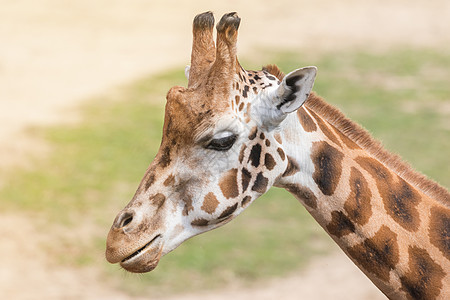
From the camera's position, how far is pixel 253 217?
1423cm

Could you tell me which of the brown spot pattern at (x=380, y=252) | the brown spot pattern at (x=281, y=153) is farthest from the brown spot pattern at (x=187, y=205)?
the brown spot pattern at (x=380, y=252)

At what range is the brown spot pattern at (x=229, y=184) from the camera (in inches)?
215

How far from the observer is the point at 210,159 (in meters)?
5.44

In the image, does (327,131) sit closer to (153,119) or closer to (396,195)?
(396,195)

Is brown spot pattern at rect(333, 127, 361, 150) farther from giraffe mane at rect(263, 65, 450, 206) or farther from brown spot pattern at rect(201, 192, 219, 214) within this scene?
brown spot pattern at rect(201, 192, 219, 214)

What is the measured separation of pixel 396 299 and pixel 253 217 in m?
8.70

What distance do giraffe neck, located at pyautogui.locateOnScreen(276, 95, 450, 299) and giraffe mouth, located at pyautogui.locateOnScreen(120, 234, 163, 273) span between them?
1.11 m

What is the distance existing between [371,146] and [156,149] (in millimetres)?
11710

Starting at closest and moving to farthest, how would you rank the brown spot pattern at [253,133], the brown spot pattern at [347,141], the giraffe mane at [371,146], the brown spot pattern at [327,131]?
the brown spot pattern at [253,133]
the brown spot pattern at [327,131]
the brown spot pattern at [347,141]
the giraffe mane at [371,146]

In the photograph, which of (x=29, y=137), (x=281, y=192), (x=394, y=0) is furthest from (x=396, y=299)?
(x=394, y=0)

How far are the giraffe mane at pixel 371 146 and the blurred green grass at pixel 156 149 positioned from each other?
16.1 feet

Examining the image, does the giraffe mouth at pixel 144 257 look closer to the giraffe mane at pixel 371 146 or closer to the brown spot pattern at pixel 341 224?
A: the brown spot pattern at pixel 341 224

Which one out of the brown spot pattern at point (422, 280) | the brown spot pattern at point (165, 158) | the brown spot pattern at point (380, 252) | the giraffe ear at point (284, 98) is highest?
the giraffe ear at point (284, 98)

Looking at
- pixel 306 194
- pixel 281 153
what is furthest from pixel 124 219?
pixel 306 194
